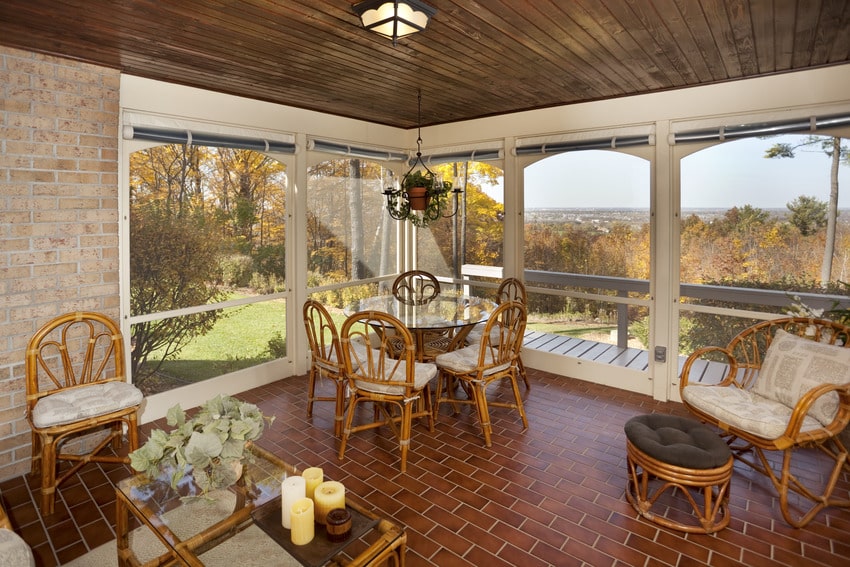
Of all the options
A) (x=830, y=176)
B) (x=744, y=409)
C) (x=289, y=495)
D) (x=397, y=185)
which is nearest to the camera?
(x=289, y=495)

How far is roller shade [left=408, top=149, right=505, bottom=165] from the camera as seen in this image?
486 cm

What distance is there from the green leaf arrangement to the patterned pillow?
275 cm

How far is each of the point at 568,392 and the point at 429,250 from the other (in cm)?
230

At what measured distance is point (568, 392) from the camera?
4.16 meters

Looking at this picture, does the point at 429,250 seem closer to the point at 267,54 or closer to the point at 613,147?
the point at 613,147

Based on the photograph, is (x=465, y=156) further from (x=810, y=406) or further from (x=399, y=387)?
(x=810, y=406)

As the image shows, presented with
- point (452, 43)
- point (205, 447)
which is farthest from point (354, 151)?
point (205, 447)

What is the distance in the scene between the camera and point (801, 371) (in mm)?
2639

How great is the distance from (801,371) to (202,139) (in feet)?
13.7

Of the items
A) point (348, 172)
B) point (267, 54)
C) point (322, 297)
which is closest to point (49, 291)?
point (267, 54)

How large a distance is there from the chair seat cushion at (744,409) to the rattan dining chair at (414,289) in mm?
2153

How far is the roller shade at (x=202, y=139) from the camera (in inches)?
132

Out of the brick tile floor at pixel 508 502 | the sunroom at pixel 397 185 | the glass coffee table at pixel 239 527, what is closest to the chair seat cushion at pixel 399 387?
the brick tile floor at pixel 508 502

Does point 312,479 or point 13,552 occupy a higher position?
point 312,479
